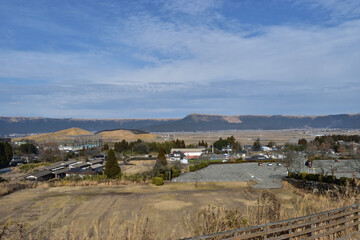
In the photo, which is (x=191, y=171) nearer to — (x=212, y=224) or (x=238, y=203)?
(x=238, y=203)

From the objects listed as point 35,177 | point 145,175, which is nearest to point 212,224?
point 145,175

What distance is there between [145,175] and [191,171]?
36.3ft

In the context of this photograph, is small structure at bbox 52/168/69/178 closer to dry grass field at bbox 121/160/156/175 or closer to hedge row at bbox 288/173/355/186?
dry grass field at bbox 121/160/156/175

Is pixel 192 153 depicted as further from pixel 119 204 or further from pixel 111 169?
pixel 119 204

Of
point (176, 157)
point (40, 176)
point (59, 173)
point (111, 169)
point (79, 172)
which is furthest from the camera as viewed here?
point (176, 157)

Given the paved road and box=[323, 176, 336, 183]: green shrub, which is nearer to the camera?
box=[323, 176, 336, 183]: green shrub

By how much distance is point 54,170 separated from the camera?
42219 mm

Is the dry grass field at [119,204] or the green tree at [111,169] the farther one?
the green tree at [111,169]

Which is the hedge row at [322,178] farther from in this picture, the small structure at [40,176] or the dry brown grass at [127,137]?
the dry brown grass at [127,137]

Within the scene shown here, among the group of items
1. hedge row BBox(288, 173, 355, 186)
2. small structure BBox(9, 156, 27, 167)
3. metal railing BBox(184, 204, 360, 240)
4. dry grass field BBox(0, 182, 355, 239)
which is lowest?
small structure BBox(9, 156, 27, 167)

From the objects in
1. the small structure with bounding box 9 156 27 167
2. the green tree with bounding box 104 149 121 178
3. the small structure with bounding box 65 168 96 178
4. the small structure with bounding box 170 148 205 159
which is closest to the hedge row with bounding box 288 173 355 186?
the green tree with bounding box 104 149 121 178

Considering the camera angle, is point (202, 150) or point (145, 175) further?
point (202, 150)

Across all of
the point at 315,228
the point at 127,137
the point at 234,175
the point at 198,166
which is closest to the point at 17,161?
the point at 198,166


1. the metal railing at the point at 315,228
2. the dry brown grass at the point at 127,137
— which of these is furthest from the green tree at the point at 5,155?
the dry brown grass at the point at 127,137
